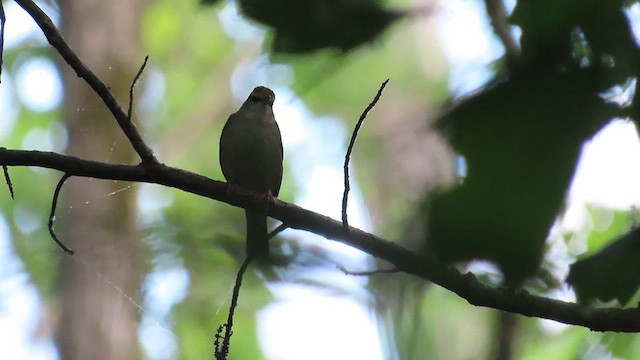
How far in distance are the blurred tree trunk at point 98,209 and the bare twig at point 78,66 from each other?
169 cm

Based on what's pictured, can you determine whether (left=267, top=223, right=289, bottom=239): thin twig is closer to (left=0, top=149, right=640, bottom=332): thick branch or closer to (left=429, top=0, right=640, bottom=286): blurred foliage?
(left=0, top=149, right=640, bottom=332): thick branch

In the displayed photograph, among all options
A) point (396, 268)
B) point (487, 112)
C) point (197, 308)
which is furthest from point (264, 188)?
point (487, 112)

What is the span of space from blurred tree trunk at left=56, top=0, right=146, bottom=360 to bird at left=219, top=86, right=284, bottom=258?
0.57 metres

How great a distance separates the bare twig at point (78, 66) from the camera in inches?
64.2

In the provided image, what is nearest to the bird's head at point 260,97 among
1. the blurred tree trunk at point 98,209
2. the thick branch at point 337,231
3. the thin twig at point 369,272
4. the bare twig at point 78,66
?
the blurred tree trunk at point 98,209

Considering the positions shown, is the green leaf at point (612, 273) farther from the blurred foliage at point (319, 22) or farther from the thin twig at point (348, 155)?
the thin twig at point (348, 155)

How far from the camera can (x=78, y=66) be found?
172 cm

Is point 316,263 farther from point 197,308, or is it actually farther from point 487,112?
point 197,308

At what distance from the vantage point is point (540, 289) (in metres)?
0.86

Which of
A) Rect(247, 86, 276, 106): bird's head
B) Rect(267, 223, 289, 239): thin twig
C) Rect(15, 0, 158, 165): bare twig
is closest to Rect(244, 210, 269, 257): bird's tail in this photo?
Rect(267, 223, 289, 239): thin twig

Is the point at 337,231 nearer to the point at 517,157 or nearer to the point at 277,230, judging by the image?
the point at 277,230

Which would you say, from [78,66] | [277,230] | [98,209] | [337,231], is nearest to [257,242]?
[277,230]

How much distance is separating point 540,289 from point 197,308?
112 inches

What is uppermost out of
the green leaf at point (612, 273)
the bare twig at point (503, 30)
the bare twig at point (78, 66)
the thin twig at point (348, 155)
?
the bare twig at point (78, 66)
